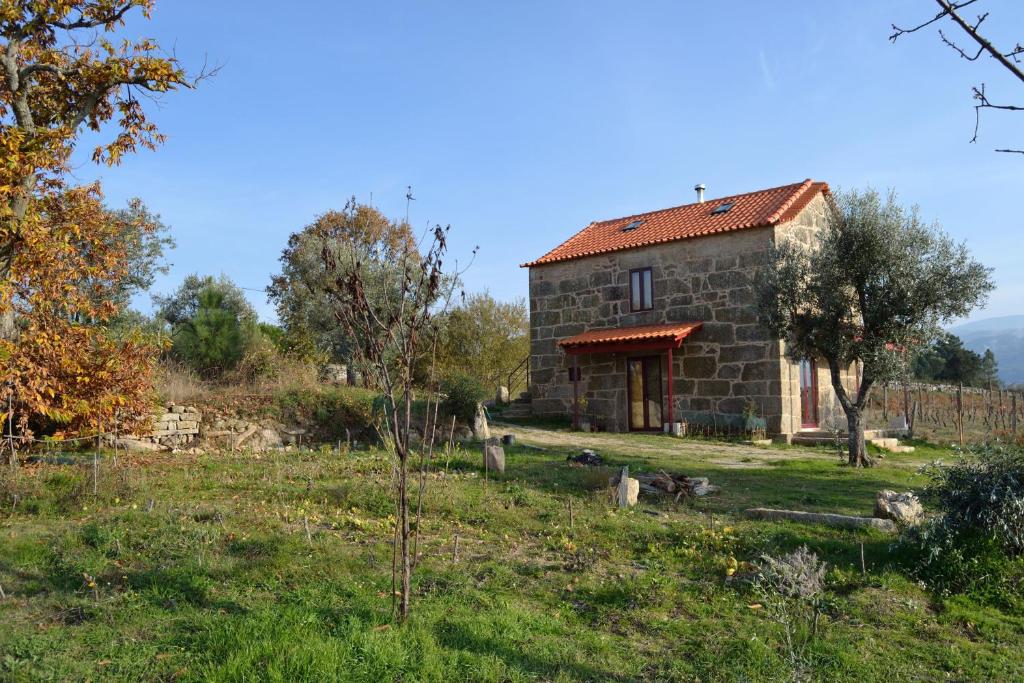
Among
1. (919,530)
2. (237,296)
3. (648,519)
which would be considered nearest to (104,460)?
(648,519)

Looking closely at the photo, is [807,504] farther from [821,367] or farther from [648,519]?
[821,367]

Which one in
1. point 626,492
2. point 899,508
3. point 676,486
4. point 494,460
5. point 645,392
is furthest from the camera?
point 645,392

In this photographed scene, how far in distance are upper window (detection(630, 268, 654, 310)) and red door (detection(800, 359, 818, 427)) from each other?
4.41 meters

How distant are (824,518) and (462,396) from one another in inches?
320

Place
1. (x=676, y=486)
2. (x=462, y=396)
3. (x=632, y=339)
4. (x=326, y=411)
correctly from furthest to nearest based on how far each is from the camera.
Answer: (x=632, y=339), (x=326, y=411), (x=462, y=396), (x=676, y=486)

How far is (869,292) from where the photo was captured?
46.7 ft

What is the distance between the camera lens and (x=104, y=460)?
11102mm

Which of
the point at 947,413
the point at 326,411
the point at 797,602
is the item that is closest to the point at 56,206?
the point at 326,411

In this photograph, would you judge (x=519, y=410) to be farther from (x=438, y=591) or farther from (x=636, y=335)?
(x=438, y=591)

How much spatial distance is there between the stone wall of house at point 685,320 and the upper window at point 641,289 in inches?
6.1

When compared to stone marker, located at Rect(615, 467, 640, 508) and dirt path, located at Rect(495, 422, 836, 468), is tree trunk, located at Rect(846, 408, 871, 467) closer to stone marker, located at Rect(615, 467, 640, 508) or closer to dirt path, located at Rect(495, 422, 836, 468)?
dirt path, located at Rect(495, 422, 836, 468)

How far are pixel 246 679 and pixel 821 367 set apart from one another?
61.1 ft

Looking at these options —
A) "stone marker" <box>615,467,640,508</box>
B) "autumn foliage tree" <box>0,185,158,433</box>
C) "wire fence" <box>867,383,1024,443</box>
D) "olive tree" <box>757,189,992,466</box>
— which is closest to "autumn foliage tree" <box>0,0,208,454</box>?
"autumn foliage tree" <box>0,185,158,433</box>

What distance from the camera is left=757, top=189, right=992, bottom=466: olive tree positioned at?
544 inches
